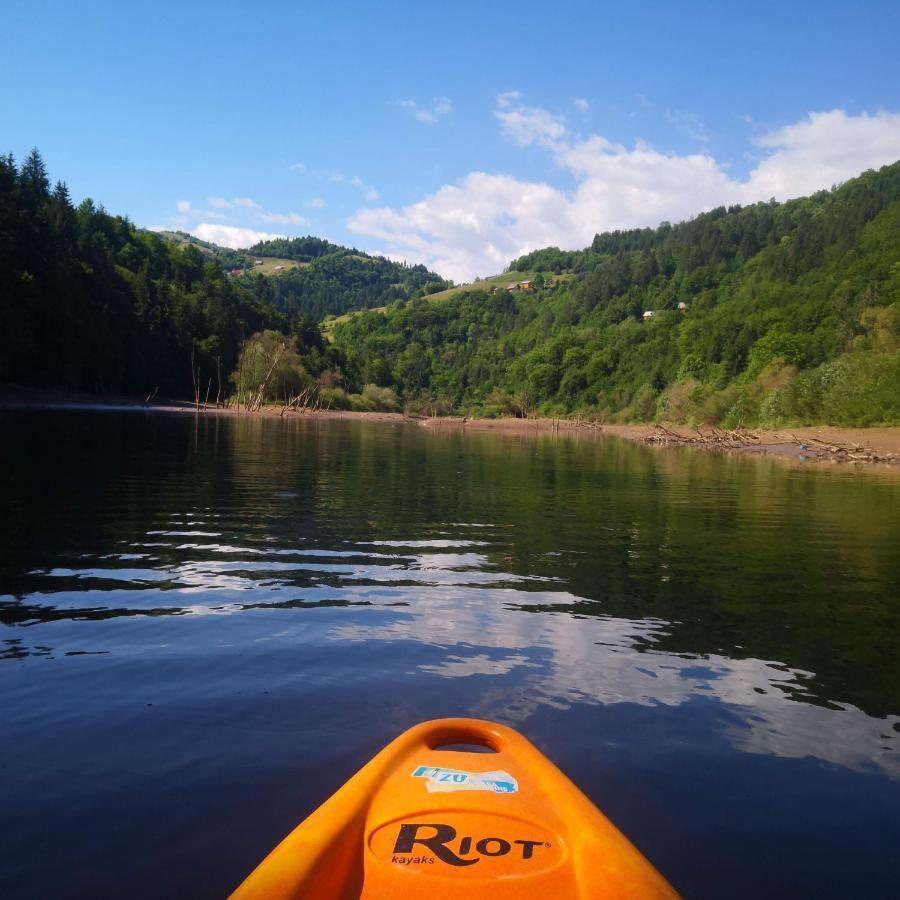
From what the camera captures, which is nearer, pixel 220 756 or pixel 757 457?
pixel 220 756

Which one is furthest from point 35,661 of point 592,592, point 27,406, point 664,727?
point 27,406

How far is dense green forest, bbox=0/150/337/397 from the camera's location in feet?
245

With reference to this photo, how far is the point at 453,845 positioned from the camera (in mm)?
3750

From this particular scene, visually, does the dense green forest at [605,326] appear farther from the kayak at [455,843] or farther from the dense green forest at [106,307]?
the kayak at [455,843]

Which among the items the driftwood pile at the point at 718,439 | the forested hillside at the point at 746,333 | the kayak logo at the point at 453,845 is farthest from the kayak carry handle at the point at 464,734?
the driftwood pile at the point at 718,439

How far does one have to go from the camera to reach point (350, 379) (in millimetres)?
165250

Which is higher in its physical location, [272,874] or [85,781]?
[272,874]

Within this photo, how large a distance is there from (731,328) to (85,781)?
128m

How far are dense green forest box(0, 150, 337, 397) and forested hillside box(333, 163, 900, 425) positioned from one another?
132 feet

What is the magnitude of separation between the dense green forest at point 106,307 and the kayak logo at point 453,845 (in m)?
77.5

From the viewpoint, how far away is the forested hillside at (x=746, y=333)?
7256cm

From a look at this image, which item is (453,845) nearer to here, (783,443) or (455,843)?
(455,843)

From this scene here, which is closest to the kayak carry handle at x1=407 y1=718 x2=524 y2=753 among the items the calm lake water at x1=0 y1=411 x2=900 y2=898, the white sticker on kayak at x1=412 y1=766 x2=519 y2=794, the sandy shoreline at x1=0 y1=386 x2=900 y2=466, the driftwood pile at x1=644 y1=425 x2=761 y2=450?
the white sticker on kayak at x1=412 y1=766 x2=519 y2=794

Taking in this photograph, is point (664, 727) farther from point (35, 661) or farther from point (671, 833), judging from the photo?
point (35, 661)
